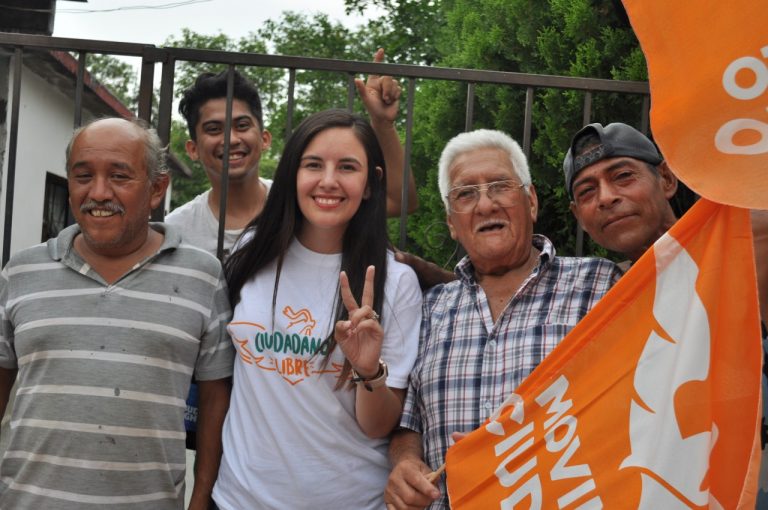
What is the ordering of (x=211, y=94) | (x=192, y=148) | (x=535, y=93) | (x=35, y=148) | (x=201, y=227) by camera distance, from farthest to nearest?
(x=35, y=148) → (x=535, y=93) → (x=192, y=148) → (x=211, y=94) → (x=201, y=227)

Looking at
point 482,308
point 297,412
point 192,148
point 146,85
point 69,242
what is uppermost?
point 146,85

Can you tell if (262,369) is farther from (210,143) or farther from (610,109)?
(610,109)

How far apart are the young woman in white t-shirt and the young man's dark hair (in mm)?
1101

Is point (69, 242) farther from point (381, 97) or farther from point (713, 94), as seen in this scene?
point (713, 94)

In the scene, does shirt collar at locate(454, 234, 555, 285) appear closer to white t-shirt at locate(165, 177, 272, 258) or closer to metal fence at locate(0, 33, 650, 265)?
metal fence at locate(0, 33, 650, 265)

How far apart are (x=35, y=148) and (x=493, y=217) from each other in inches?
376

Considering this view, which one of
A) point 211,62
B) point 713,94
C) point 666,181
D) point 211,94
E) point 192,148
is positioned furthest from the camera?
point 192,148

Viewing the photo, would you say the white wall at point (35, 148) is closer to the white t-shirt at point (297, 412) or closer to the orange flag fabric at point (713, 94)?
the white t-shirt at point (297, 412)

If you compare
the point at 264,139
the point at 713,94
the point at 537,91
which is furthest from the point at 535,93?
the point at 713,94

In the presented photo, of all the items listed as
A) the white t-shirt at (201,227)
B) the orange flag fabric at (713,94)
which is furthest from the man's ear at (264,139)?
the orange flag fabric at (713,94)

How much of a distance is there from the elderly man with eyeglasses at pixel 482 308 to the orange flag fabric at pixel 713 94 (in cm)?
57

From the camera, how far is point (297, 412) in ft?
8.18

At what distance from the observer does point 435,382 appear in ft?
8.34

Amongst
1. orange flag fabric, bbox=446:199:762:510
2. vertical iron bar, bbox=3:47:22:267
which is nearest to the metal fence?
vertical iron bar, bbox=3:47:22:267
